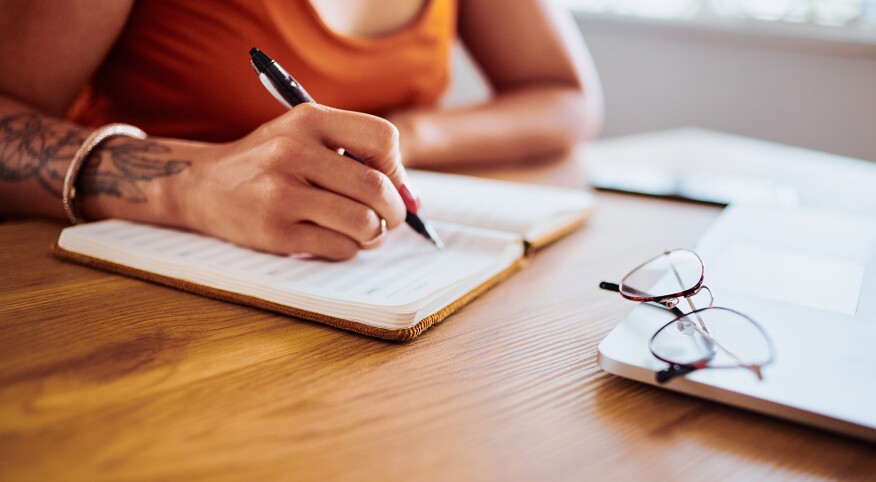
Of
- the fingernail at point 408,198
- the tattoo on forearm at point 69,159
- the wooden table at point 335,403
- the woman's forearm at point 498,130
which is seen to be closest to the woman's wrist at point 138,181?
the tattoo on forearm at point 69,159

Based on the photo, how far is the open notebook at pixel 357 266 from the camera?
21.5 inches

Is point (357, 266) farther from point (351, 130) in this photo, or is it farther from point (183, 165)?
point (183, 165)

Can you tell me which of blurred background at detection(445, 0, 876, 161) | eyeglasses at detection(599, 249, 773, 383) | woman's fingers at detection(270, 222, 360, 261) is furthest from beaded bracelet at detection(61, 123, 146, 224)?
blurred background at detection(445, 0, 876, 161)

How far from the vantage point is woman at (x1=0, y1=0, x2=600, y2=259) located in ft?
2.08

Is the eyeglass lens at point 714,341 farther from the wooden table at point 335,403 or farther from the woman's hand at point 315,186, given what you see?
the woman's hand at point 315,186

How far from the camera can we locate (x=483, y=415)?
0.44 meters

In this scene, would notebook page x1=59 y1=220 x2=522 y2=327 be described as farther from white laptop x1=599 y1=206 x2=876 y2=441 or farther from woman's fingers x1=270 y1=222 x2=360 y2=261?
white laptop x1=599 y1=206 x2=876 y2=441

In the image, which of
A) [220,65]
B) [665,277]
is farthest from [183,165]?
[665,277]

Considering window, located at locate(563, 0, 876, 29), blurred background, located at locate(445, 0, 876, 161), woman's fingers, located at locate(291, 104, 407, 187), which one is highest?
window, located at locate(563, 0, 876, 29)

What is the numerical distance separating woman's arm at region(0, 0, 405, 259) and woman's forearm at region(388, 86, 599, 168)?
1.38 ft

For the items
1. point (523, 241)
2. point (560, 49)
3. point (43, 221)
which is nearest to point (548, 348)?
point (523, 241)

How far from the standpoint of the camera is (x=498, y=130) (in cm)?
117

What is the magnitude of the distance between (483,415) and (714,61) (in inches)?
91.1

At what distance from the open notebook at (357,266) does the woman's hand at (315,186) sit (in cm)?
2
